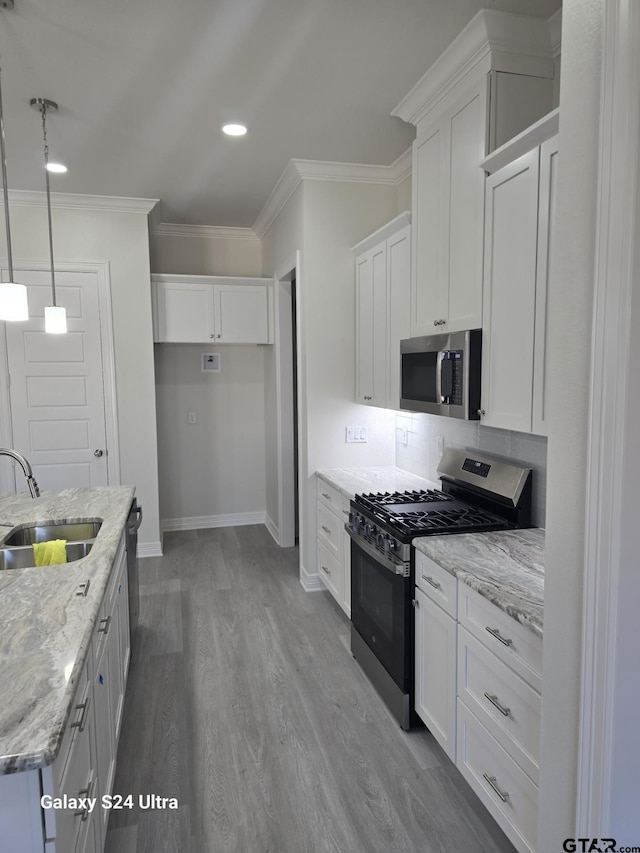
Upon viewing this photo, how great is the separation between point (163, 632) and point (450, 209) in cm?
282

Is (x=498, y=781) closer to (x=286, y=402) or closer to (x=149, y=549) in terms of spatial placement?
(x=286, y=402)

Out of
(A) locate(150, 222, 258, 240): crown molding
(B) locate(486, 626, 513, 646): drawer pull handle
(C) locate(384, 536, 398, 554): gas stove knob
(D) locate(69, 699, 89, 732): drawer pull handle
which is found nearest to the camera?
(D) locate(69, 699, 89, 732): drawer pull handle

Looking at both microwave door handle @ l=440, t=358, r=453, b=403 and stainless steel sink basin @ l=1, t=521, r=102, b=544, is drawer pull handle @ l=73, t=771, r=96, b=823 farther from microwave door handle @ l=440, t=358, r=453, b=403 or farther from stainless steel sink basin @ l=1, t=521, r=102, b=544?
microwave door handle @ l=440, t=358, r=453, b=403

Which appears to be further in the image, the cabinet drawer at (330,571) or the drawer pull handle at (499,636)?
the cabinet drawer at (330,571)

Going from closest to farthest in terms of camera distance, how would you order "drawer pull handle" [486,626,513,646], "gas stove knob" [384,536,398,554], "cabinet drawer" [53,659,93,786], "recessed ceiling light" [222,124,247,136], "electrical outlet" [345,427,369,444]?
"cabinet drawer" [53,659,93,786]
"drawer pull handle" [486,626,513,646]
"gas stove knob" [384,536,398,554]
"recessed ceiling light" [222,124,247,136]
"electrical outlet" [345,427,369,444]

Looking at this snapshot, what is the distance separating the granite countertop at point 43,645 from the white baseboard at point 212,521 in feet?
9.85

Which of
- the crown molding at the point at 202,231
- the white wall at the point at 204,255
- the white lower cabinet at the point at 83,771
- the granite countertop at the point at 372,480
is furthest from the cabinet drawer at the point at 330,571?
the crown molding at the point at 202,231

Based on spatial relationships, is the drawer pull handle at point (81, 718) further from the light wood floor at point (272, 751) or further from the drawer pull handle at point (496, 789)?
the drawer pull handle at point (496, 789)

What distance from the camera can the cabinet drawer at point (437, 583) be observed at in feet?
6.54

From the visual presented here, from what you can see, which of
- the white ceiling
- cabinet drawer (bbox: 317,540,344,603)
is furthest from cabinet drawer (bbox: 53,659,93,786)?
the white ceiling

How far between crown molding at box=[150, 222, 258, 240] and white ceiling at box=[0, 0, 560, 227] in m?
1.30

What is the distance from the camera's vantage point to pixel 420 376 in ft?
9.16

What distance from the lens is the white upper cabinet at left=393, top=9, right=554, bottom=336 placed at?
226cm

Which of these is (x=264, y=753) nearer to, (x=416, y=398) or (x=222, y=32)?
(x=416, y=398)
